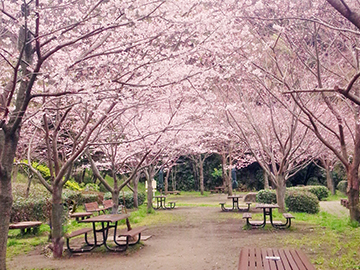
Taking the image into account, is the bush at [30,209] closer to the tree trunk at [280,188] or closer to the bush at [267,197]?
the tree trunk at [280,188]

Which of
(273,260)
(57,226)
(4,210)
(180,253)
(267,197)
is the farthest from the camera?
(267,197)

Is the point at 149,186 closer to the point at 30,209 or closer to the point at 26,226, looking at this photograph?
the point at 30,209

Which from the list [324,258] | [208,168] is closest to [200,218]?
[324,258]

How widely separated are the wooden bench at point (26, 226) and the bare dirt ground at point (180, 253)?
1.71m

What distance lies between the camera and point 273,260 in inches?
149

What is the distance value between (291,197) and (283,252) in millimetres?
8782

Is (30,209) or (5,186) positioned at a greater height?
(5,186)

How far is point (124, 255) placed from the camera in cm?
636

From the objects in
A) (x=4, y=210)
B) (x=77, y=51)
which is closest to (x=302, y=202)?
(x=77, y=51)

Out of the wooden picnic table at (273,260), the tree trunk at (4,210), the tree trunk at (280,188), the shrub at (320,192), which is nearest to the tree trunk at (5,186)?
the tree trunk at (4,210)

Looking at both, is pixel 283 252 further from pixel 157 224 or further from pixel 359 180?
pixel 157 224

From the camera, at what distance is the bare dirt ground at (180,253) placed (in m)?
5.60

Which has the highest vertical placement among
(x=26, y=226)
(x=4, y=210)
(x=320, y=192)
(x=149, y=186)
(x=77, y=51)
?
(x=77, y=51)

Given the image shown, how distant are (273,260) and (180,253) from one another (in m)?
2.97
